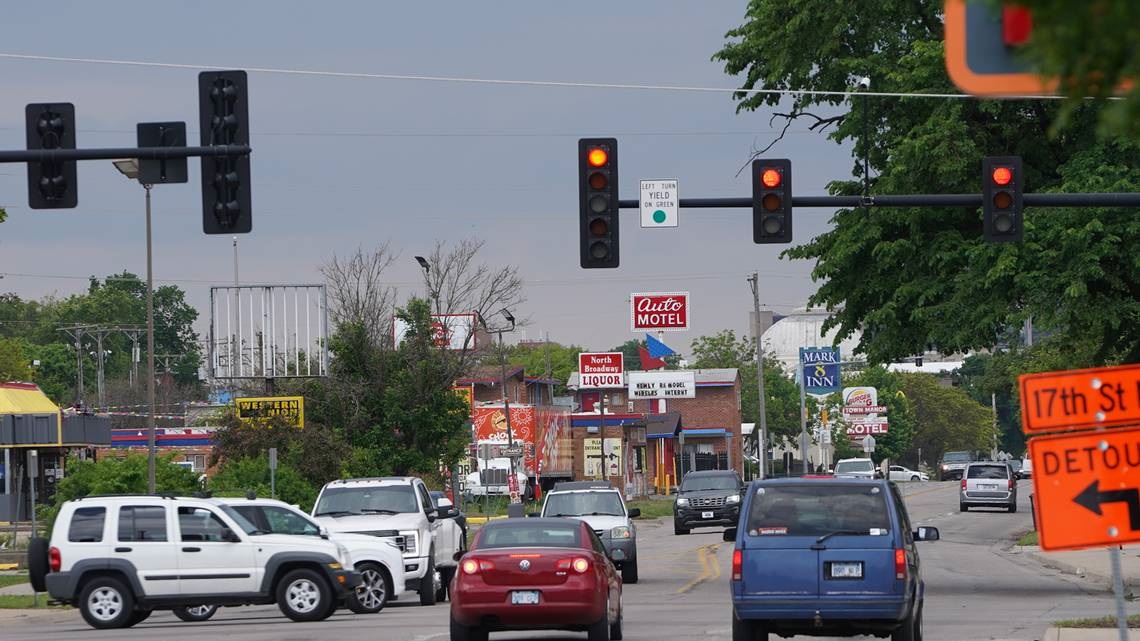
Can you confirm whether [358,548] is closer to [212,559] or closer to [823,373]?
[212,559]

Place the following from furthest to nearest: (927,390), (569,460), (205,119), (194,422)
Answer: (927,390) → (194,422) → (569,460) → (205,119)

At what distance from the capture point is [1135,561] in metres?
32.8

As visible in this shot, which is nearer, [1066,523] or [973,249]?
[1066,523]

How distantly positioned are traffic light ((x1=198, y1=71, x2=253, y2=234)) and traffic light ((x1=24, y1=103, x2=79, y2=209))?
1.56 meters

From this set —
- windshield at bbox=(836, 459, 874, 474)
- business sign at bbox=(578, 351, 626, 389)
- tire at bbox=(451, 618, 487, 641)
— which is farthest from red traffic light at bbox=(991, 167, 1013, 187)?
business sign at bbox=(578, 351, 626, 389)

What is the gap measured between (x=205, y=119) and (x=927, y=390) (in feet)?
470

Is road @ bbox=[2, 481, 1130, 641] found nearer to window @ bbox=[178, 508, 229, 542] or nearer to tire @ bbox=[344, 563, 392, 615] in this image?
tire @ bbox=[344, 563, 392, 615]

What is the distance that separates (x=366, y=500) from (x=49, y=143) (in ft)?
34.7

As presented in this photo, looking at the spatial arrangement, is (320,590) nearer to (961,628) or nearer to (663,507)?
(961,628)

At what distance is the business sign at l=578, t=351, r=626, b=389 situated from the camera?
275 ft

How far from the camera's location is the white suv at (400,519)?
26.3m

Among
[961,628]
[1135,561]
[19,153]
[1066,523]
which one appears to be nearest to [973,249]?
[961,628]

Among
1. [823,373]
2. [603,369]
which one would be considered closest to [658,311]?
[603,369]

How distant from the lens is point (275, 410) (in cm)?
5059
